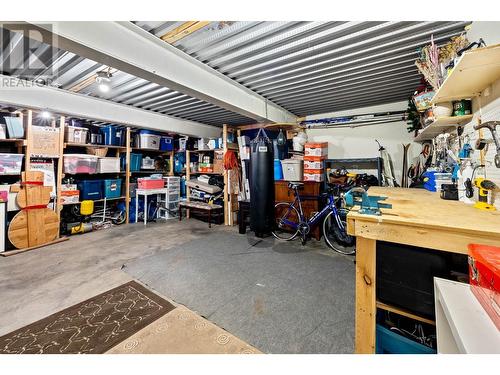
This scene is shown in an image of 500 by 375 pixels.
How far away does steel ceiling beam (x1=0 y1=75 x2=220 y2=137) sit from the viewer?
9.95ft

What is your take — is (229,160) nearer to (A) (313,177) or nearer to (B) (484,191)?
(A) (313,177)

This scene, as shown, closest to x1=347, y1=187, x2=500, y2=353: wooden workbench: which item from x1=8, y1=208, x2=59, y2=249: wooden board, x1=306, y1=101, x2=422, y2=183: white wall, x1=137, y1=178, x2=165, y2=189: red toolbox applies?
x1=306, y1=101, x2=422, y2=183: white wall

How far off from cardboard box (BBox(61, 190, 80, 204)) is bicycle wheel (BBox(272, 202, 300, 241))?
13.8 feet

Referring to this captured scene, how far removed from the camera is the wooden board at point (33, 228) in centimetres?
332

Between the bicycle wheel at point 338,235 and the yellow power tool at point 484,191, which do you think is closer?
the yellow power tool at point 484,191

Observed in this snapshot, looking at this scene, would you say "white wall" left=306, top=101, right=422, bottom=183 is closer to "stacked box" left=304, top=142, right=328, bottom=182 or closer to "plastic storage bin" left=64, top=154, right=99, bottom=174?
"stacked box" left=304, top=142, right=328, bottom=182

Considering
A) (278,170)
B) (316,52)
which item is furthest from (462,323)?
(278,170)

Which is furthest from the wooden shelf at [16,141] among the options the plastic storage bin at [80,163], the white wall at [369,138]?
the white wall at [369,138]

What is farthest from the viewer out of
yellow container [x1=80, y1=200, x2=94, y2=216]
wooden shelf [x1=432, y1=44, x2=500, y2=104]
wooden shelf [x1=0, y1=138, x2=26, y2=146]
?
yellow container [x1=80, y1=200, x2=94, y2=216]

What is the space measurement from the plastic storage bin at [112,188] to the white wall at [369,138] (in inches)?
198

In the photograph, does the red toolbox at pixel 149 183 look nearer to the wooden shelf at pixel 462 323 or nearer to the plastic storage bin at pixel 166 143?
the plastic storage bin at pixel 166 143

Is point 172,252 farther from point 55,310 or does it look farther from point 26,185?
point 26,185

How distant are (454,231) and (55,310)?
310 cm

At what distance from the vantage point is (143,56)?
1.98 m
